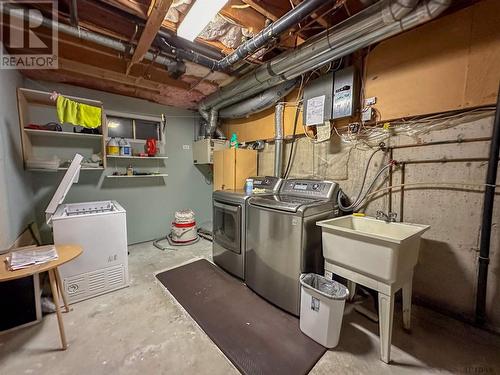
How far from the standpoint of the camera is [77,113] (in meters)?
2.44

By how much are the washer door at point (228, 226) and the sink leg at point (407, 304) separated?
1.56m

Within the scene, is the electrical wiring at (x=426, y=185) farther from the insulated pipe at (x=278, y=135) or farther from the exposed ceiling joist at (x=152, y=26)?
the exposed ceiling joist at (x=152, y=26)

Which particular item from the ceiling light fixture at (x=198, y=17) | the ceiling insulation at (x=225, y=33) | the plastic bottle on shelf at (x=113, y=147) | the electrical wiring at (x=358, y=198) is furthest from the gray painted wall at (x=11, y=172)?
the electrical wiring at (x=358, y=198)

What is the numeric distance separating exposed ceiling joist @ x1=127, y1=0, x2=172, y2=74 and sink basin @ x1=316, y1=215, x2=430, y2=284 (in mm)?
2016

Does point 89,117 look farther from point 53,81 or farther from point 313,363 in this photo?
point 313,363

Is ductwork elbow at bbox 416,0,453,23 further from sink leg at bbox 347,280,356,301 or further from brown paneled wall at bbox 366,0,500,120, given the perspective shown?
sink leg at bbox 347,280,356,301

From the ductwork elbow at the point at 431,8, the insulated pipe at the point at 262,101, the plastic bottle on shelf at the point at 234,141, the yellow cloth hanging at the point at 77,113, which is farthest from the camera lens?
the plastic bottle on shelf at the point at 234,141

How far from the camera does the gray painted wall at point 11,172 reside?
5.85 ft

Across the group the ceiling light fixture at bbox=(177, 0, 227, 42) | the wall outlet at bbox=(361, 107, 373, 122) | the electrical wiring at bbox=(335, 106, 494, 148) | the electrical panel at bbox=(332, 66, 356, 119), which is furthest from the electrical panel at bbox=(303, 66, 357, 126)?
the ceiling light fixture at bbox=(177, 0, 227, 42)

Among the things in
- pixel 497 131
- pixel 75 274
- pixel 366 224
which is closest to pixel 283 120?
pixel 366 224

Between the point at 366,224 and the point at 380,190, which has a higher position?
the point at 380,190

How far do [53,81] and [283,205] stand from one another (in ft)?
11.4

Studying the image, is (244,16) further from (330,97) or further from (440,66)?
(440,66)

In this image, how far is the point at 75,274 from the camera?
2.03 meters
